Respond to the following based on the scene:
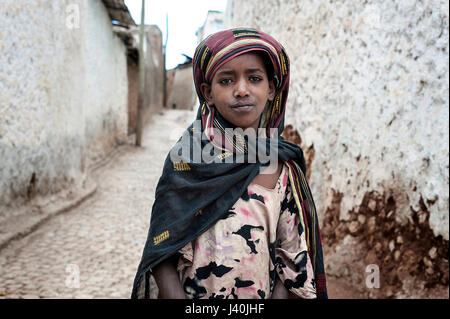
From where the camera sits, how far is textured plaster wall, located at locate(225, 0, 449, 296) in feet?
7.91

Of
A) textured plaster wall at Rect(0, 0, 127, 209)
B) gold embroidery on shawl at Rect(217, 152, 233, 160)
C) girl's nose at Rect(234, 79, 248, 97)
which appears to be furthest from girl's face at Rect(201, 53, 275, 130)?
textured plaster wall at Rect(0, 0, 127, 209)

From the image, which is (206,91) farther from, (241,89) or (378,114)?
(378,114)

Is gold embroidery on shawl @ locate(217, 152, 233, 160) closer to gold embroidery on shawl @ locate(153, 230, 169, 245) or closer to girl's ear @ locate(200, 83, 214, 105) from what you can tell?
girl's ear @ locate(200, 83, 214, 105)

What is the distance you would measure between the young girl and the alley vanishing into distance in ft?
6.37

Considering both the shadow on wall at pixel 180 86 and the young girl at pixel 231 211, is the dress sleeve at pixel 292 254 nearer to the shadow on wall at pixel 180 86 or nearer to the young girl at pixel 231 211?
the young girl at pixel 231 211

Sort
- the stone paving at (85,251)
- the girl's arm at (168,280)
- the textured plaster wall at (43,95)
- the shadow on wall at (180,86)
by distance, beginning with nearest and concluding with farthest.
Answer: the girl's arm at (168,280) < the stone paving at (85,251) < the textured plaster wall at (43,95) < the shadow on wall at (180,86)

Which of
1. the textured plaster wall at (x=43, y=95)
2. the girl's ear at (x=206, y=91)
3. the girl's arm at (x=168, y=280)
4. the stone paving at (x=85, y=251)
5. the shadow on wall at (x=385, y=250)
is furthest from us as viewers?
the textured plaster wall at (x=43, y=95)

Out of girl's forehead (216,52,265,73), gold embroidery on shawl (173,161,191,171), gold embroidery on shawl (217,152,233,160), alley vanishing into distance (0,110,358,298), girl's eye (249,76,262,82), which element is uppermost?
girl's forehead (216,52,265,73)

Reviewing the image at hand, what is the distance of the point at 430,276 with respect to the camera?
93.4 inches

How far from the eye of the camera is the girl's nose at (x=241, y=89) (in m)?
1.23

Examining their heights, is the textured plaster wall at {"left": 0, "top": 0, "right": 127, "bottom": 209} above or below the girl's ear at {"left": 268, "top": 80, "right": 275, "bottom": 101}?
below

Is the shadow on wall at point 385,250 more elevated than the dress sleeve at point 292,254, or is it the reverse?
the dress sleeve at point 292,254

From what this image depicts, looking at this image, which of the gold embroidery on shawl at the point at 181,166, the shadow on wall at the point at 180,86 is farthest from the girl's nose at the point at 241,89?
the shadow on wall at the point at 180,86

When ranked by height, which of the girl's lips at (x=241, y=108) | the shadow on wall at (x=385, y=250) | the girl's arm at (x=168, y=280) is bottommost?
the shadow on wall at (x=385, y=250)
